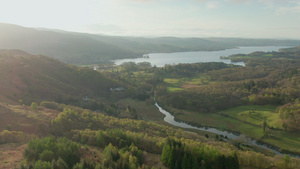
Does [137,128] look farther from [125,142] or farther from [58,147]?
[58,147]

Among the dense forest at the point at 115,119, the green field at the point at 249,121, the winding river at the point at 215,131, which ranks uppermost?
the dense forest at the point at 115,119

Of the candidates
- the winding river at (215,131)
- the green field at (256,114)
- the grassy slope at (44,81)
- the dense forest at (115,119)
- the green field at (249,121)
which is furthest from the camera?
the grassy slope at (44,81)

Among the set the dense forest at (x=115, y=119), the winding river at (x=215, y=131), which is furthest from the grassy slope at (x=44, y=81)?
the winding river at (x=215, y=131)

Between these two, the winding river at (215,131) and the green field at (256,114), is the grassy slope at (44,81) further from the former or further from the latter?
the green field at (256,114)

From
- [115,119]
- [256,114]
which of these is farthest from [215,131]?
[115,119]

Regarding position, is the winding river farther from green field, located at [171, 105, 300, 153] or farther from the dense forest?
the dense forest

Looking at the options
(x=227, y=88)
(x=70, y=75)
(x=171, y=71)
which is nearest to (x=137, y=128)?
(x=70, y=75)

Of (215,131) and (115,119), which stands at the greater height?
(115,119)

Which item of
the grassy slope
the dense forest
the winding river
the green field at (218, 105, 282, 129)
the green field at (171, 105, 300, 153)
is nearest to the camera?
the dense forest

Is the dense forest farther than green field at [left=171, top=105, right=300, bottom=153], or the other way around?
green field at [left=171, top=105, right=300, bottom=153]

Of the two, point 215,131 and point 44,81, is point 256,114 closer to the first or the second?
point 215,131

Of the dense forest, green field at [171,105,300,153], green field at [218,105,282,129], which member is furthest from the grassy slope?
green field at [218,105,282,129]
